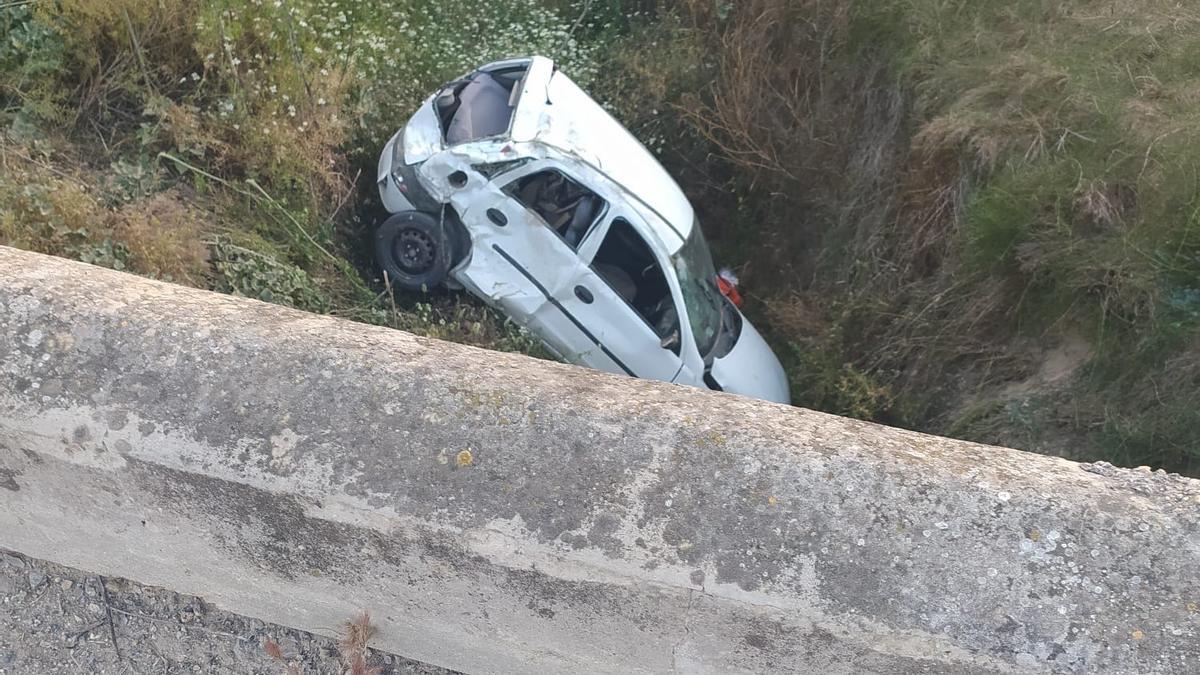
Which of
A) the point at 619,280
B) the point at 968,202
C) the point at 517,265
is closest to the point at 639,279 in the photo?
Answer: the point at 619,280

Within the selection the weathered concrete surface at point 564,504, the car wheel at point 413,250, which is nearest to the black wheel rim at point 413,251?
the car wheel at point 413,250

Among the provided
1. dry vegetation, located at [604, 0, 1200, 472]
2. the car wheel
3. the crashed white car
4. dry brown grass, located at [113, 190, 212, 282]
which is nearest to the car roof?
the crashed white car

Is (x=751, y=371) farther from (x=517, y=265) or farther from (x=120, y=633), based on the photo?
(x=120, y=633)

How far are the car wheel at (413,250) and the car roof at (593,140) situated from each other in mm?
764

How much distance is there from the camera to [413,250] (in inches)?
194

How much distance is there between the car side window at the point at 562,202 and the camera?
4.69 metres

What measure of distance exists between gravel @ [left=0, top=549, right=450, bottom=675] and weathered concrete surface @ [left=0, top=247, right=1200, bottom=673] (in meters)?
0.39

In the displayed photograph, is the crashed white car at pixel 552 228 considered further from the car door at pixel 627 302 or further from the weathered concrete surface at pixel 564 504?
the weathered concrete surface at pixel 564 504

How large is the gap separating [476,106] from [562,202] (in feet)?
2.58

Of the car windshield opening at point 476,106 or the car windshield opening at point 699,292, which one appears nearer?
the car windshield opening at point 476,106

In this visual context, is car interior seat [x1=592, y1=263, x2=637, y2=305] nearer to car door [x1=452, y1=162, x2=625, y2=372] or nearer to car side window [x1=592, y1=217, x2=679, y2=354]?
car side window [x1=592, y1=217, x2=679, y2=354]

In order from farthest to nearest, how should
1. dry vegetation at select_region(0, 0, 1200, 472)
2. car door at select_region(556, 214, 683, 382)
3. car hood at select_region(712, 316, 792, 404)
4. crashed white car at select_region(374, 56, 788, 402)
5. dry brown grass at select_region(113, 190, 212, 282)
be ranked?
car hood at select_region(712, 316, 792, 404) → car door at select_region(556, 214, 683, 382) → crashed white car at select_region(374, 56, 788, 402) → dry vegetation at select_region(0, 0, 1200, 472) → dry brown grass at select_region(113, 190, 212, 282)

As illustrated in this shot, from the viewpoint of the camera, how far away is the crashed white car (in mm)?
4652

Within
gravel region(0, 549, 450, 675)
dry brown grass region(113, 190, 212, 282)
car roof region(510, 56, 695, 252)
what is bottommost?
gravel region(0, 549, 450, 675)
